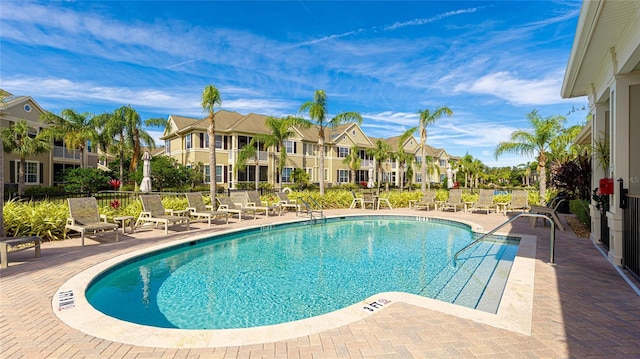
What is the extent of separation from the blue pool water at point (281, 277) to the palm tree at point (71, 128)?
24.7 metres

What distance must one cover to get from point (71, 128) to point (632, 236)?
114 ft

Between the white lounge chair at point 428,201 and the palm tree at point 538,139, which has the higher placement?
the palm tree at point 538,139

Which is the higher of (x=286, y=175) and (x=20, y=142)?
(x=20, y=142)

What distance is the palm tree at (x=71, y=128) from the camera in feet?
86.6

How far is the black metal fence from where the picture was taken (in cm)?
500

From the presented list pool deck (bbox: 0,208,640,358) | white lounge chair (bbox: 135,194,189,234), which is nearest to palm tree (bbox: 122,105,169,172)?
white lounge chair (bbox: 135,194,189,234)

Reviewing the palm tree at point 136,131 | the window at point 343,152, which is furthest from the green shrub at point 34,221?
the window at point 343,152

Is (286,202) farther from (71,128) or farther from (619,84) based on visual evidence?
(71,128)

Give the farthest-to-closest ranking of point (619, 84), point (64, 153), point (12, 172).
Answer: point (64, 153)
point (12, 172)
point (619, 84)

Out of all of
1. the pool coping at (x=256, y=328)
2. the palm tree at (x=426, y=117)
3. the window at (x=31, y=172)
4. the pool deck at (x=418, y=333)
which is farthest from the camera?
the window at (x=31, y=172)

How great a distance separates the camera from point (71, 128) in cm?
2730

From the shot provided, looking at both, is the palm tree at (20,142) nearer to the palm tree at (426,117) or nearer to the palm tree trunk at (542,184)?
the palm tree at (426,117)

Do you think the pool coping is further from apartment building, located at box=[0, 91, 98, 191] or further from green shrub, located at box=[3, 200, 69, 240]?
apartment building, located at box=[0, 91, 98, 191]

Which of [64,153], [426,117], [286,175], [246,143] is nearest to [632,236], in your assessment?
[426,117]
